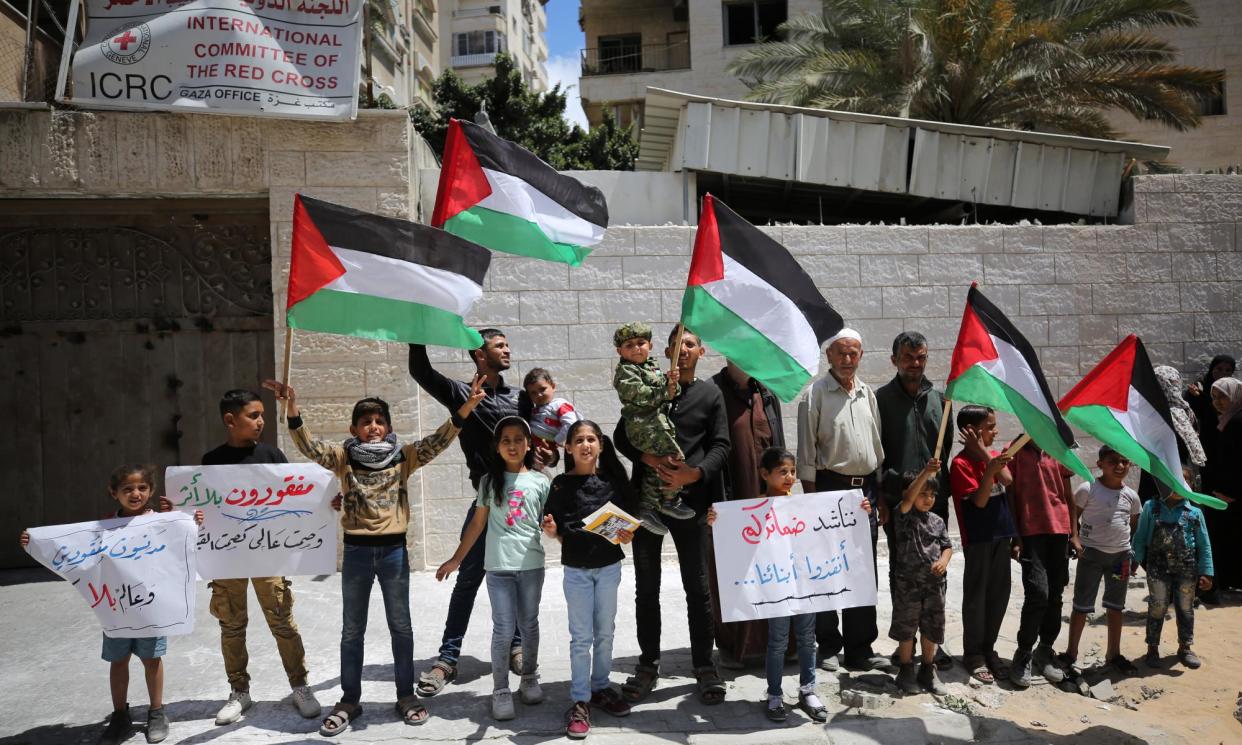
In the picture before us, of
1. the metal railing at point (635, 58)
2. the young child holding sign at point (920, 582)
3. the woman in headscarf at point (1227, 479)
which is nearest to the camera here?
the young child holding sign at point (920, 582)

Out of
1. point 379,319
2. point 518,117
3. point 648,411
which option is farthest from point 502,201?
point 518,117

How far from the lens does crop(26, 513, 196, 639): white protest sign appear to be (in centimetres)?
427

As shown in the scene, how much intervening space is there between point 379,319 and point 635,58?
27.5 metres

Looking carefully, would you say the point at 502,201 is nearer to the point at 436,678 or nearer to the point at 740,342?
the point at 740,342

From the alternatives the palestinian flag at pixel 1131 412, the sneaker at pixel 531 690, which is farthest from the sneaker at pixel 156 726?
the palestinian flag at pixel 1131 412

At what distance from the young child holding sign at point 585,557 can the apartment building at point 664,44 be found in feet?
77.7

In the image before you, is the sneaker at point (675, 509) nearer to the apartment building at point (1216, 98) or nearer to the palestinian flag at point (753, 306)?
the palestinian flag at point (753, 306)

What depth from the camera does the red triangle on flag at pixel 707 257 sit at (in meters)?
4.71

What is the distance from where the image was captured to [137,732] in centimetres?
450

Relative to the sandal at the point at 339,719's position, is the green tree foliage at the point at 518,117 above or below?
above

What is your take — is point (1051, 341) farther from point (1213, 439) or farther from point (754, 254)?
point (754, 254)

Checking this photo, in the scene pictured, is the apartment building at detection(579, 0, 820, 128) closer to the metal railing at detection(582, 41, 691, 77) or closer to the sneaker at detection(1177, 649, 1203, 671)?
the metal railing at detection(582, 41, 691, 77)

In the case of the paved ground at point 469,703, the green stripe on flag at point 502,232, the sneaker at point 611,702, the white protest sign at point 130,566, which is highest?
the green stripe on flag at point 502,232

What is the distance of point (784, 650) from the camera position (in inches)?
183
